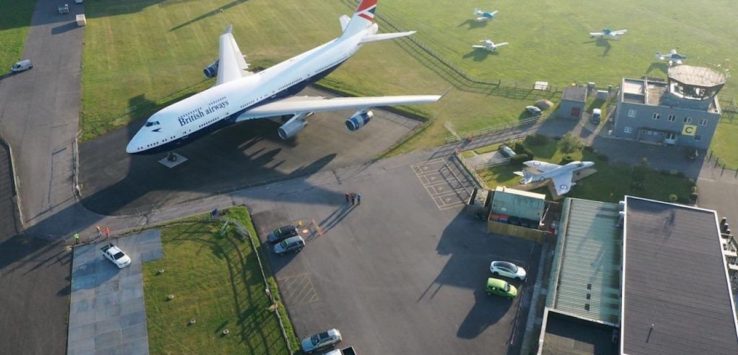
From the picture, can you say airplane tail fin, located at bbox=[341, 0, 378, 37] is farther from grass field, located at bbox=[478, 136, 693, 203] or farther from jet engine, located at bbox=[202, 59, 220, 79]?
grass field, located at bbox=[478, 136, 693, 203]

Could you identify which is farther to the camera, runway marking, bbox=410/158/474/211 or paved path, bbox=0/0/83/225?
paved path, bbox=0/0/83/225

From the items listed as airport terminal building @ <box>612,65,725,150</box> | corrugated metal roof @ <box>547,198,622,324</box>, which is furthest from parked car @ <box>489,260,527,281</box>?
airport terminal building @ <box>612,65,725,150</box>

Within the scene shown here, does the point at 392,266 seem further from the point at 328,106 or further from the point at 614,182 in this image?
the point at 614,182

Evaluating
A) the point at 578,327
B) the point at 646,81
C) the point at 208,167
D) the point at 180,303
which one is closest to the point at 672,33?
the point at 646,81

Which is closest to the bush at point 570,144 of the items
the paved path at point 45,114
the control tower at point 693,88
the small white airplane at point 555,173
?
the small white airplane at point 555,173

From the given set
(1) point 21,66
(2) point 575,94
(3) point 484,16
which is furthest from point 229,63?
(3) point 484,16

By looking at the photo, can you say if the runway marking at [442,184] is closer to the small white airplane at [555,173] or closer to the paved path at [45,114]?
the small white airplane at [555,173]
